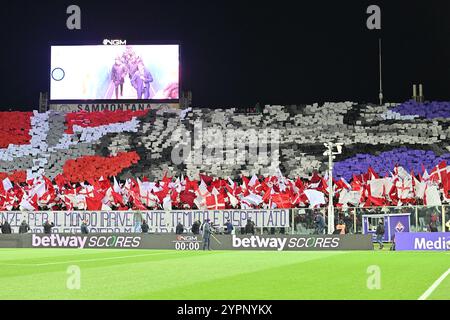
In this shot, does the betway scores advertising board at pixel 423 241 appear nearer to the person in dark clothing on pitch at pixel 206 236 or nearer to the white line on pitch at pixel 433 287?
the person in dark clothing on pitch at pixel 206 236

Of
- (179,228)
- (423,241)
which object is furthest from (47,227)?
(423,241)

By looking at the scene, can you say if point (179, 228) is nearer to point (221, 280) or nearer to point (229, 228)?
point (229, 228)

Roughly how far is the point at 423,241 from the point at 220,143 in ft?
90.8

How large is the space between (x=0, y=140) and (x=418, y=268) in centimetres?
5231

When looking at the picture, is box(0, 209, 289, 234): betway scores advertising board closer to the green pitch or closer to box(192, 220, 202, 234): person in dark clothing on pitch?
box(192, 220, 202, 234): person in dark clothing on pitch

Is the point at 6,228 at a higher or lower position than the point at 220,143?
lower

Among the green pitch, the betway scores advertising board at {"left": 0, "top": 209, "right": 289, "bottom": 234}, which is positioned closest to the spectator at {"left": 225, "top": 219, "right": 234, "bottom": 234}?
the betway scores advertising board at {"left": 0, "top": 209, "right": 289, "bottom": 234}

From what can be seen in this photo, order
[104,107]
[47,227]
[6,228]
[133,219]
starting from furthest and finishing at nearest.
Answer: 1. [104,107]
2. [133,219]
3. [6,228]
4. [47,227]

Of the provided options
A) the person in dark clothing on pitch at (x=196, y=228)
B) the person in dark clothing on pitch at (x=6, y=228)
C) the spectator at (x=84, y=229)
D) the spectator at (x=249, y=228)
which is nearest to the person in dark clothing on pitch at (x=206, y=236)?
the spectator at (x=249, y=228)

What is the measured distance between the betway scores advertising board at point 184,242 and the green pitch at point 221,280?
11938 mm

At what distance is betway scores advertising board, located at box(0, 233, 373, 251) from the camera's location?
4053 centimetres

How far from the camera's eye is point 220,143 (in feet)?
212
